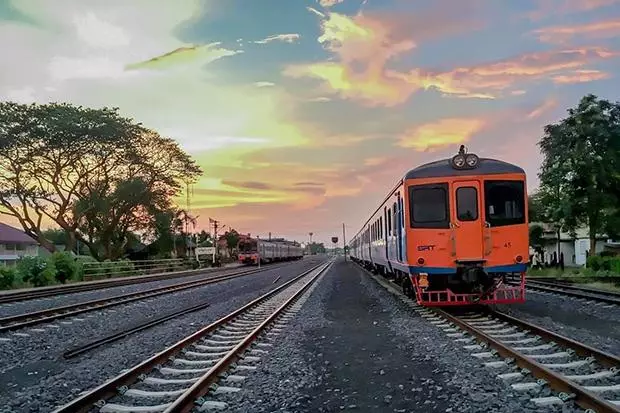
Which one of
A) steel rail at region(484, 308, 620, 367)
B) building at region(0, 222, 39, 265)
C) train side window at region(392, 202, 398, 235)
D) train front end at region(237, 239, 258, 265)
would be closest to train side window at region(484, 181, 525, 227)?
steel rail at region(484, 308, 620, 367)

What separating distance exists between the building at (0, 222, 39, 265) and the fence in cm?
1846

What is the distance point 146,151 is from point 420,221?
3811cm

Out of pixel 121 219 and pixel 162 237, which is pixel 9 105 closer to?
pixel 121 219

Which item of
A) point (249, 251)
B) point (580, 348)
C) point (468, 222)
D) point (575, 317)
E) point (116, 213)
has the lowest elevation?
point (575, 317)

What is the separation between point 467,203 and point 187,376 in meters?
7.11

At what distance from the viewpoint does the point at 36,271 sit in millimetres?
29531

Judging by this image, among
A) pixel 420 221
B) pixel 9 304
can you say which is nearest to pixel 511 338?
pixel 420 221

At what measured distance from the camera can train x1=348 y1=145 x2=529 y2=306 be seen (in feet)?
39.8

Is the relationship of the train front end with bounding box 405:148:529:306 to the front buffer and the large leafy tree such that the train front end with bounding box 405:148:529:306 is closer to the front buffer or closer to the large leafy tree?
the front buffer

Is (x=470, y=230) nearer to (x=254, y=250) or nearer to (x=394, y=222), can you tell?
(x=394, y=222)

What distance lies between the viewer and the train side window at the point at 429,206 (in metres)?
12.5

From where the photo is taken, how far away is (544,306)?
561 inches

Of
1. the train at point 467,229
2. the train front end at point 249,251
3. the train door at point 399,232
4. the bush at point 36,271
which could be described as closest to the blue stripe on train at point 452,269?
the train at point 467,229

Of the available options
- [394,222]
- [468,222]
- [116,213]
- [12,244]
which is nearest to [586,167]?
[394,222]
